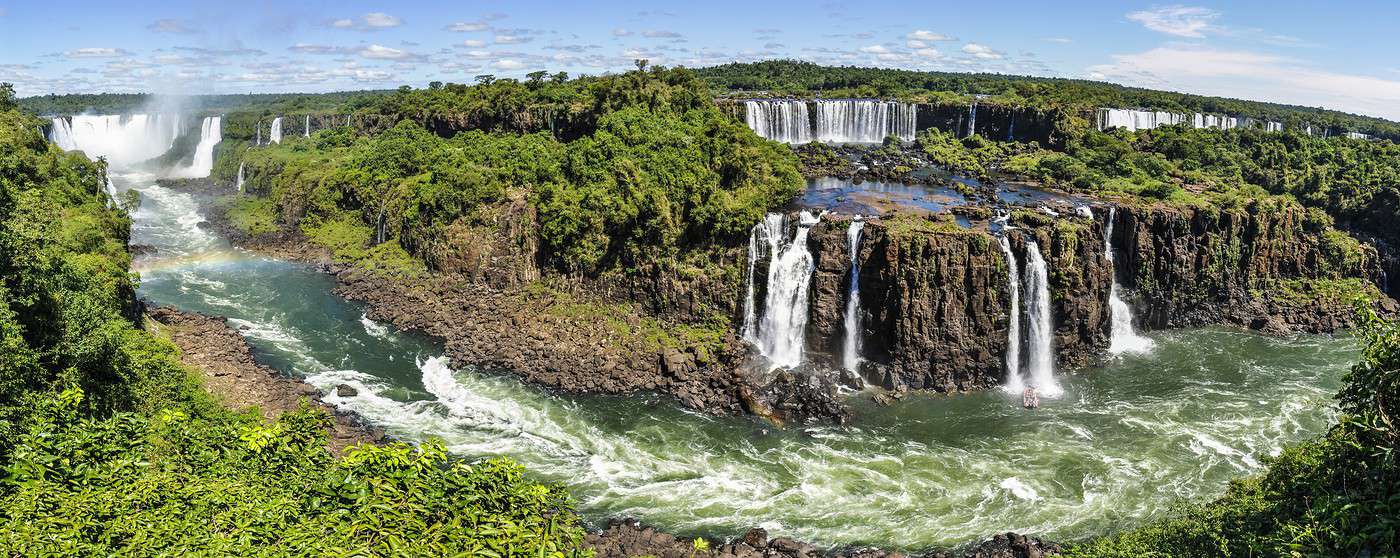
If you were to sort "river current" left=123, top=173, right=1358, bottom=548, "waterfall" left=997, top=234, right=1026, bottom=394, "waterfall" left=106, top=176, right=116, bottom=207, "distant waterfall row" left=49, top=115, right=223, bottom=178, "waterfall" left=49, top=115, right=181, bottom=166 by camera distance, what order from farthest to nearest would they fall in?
"waterfall" left=49, top=115, right=181, bottom=166 → "distant waterfall row" left=49, top=115, right=223, bottom=178 → "waterfall" left=106, top=176, right=116, bottom=207 → "waterfall" left=997, top=234, right=1026, bottom=394 → "river current" left=123, top=173, right=1358, bottom=548

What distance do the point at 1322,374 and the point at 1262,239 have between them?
9585mm

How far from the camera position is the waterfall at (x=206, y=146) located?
86562mm

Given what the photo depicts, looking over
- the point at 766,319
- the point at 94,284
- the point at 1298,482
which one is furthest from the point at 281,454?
the point at 766,319

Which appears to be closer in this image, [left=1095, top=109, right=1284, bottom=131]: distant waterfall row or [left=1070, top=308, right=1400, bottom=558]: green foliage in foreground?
[left=1070, top=308, right=1400, bottom=558]: green foliage in foreground

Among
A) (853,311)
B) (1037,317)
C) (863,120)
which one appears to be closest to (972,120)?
(863,120)

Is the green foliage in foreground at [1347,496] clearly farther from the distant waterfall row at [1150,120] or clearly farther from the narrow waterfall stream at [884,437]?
the distant waterfall row at [1150,120]

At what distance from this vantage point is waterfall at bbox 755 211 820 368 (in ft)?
118

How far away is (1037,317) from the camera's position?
35.6 meters

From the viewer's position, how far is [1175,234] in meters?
41.0

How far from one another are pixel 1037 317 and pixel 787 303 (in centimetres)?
1141

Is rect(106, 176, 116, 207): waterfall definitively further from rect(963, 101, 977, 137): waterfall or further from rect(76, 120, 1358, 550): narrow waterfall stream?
rect(963, 101, 977, 137): waterfall

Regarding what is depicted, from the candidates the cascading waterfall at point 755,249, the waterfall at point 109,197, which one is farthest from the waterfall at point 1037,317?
the waterfall at point 109,197

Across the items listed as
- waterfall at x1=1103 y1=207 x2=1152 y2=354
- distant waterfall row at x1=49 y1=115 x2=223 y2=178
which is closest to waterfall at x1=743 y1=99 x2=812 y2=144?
waterfall at x1=1103 y1=207 x2=1152 y2=354

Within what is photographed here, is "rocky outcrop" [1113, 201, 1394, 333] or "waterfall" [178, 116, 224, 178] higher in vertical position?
"waterfall" [178, 116, 224, 178]
